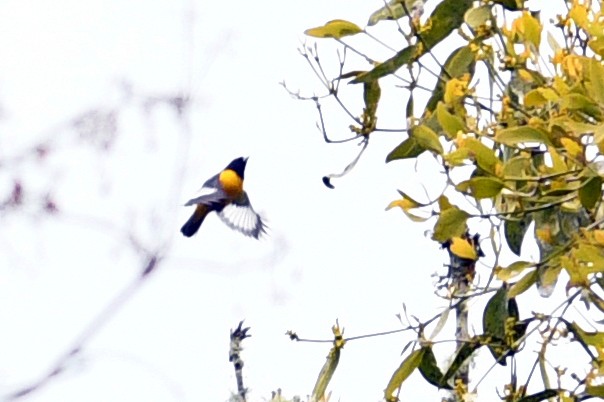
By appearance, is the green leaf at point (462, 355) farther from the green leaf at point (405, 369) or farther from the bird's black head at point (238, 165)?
the bird's black head at point (238, 165)

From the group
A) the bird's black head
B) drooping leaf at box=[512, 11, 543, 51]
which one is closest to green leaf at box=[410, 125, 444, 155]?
drooping leaf at box=[512, 11, 543, 51]

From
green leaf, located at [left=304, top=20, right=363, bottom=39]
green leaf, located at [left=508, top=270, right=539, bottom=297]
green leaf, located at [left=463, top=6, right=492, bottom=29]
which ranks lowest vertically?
green leaf, located at [left=508, top=270, right=539, bottom=297]

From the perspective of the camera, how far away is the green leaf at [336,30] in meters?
2.14

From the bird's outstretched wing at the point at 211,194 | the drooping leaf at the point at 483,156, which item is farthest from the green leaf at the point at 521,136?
the bird's outstretched wing at the point at 211,194

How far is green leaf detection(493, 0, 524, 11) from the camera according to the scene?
2.06 m

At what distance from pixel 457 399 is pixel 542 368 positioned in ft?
0.47

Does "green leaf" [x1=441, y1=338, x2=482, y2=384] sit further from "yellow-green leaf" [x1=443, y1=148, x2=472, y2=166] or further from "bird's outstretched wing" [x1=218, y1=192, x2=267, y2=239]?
"bird's outstretched wing" [x1=218, y1=192, x2=267, y2=239]

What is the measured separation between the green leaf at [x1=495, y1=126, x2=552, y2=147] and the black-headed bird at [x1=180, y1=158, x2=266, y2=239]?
1530 mm

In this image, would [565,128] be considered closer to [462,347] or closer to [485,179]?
[485,179]

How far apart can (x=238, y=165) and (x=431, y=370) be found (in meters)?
2.11

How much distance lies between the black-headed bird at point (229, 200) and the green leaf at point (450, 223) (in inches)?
55.4

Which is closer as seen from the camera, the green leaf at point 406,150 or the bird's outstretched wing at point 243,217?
the green leaf at point 406,150

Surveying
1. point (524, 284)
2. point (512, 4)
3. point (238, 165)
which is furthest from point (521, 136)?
point (238, 165)

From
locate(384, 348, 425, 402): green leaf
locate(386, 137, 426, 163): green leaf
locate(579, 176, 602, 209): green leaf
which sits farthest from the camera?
locate(386, 137, 426, 163): green leaf
